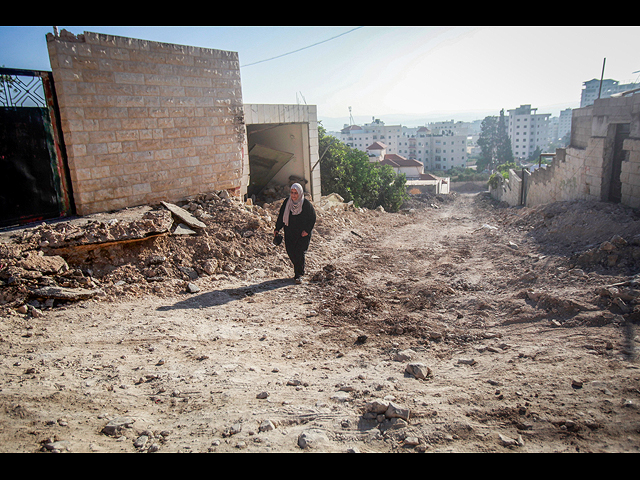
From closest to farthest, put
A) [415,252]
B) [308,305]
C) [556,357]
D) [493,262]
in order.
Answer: [556,357], [308,305], [493,262], [415,252]

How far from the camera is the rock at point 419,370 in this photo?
303cm

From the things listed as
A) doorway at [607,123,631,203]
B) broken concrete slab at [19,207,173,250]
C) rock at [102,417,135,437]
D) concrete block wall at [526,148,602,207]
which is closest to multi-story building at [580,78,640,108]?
concrete block wall at [526,148,602,207]

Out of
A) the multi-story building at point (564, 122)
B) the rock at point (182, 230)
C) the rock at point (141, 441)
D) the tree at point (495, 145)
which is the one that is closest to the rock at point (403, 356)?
the rock at point (141, 441)

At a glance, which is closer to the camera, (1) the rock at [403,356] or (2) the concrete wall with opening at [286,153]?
(1) the rock at [403,356]

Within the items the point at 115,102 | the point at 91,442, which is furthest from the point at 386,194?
the point at 91,442

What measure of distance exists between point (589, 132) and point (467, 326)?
7.98 meters

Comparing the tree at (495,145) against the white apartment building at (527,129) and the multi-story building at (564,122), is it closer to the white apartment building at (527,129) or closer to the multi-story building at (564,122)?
the white apartment building at (527,129)

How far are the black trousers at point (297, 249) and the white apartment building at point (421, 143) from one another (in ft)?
252

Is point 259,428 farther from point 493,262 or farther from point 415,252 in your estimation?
point 415,252

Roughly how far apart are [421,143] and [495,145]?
22120 mm

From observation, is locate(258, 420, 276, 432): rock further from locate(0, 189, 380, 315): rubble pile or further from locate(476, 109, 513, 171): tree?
locate(476, 109, 513, 171): tree

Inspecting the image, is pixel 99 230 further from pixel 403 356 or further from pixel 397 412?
→ pixel 397 412

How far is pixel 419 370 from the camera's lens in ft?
10.0
